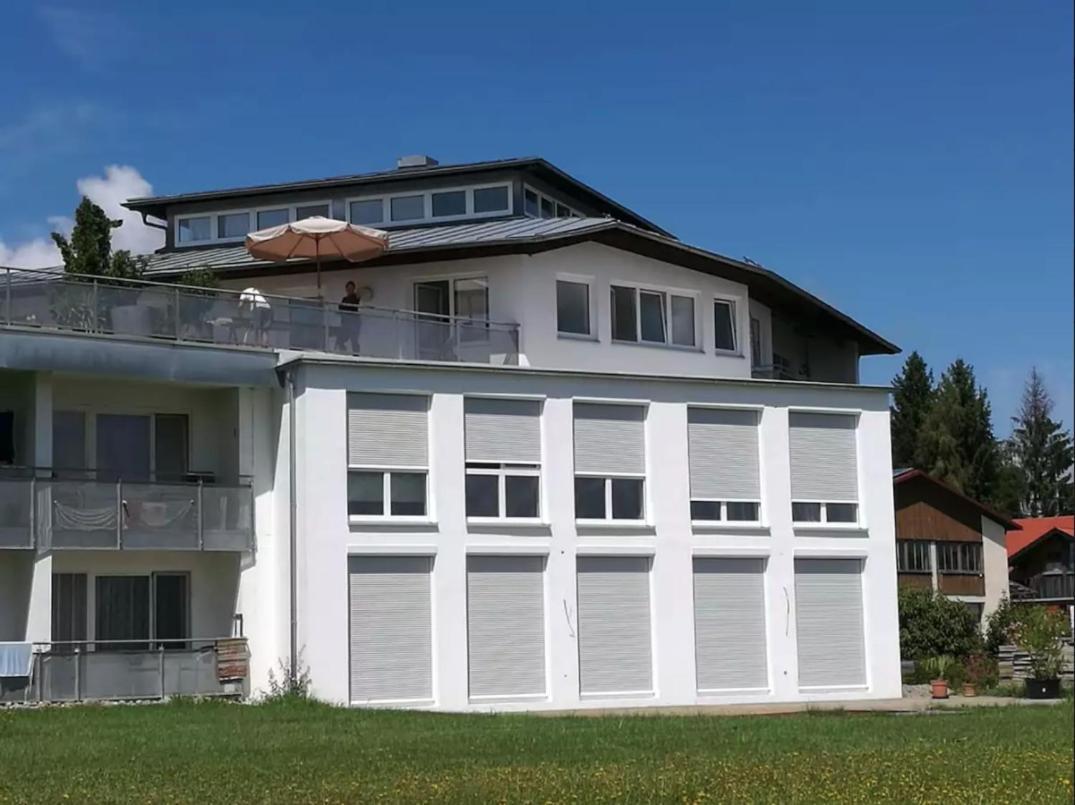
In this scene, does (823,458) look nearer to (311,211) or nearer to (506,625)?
(506,625)

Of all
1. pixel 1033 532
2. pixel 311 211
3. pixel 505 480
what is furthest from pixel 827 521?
pixel 1033 532

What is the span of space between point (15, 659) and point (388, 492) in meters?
7.04

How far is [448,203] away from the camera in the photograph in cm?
4153

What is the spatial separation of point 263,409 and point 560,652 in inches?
281

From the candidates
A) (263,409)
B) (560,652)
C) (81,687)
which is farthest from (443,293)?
(81,687)

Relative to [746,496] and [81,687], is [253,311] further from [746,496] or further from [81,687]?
[746,496]

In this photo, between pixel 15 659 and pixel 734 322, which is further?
pixel 734 322

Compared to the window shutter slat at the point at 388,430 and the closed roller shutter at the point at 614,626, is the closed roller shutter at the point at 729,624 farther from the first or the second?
the window shutter slat at the point at 388,430

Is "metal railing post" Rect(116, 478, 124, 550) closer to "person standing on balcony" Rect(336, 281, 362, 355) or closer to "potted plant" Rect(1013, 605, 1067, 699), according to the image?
"person standing on balcony" Rect(336, 281, 362, 355)

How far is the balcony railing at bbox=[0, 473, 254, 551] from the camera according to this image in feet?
97.9

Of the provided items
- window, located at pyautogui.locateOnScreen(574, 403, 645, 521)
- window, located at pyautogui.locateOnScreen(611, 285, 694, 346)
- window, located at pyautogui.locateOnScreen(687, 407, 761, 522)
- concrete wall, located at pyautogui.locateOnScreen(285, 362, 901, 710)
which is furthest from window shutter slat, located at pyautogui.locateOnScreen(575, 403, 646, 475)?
window, located at pyautogui.locateOnScreen(611, 285, 694, 346)

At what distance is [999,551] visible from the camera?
2474 inches

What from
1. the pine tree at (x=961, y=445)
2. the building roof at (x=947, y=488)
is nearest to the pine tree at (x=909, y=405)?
the pine tree at (x=961, y=445)

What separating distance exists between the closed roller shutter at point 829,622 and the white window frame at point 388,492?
8.42 metres
